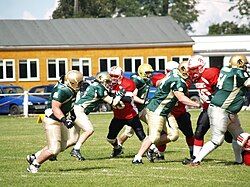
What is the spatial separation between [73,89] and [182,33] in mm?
44257

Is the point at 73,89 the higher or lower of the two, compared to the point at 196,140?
higher

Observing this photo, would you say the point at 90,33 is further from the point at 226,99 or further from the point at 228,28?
the point at 226,99

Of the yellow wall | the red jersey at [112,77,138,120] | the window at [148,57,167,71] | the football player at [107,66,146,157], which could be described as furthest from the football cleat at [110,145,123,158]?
the window at [148,57,167,71]

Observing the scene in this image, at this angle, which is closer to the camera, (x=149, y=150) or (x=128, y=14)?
(x=149, y=150)

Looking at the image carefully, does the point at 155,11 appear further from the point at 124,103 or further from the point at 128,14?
the point at 124,103

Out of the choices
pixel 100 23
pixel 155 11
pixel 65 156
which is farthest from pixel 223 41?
pixel 65 156

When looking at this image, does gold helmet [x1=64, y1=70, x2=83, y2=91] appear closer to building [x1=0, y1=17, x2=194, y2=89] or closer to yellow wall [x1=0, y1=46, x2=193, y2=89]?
building [x1=0, y1=17, x2=194, y2=89]

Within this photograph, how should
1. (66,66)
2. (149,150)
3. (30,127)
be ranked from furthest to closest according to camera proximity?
(66,66)
(30,127)
(149,150)

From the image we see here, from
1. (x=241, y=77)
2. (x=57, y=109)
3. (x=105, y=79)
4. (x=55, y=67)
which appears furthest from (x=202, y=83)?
(x=55, y=67)

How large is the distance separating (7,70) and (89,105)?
38.1m

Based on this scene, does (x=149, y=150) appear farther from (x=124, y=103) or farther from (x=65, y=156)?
(x=65, y=156)

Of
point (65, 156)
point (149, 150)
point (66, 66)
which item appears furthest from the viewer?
point (66, 66)

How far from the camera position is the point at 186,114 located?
1597 cm

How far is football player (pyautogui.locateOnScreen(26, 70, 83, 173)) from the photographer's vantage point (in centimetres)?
1362
